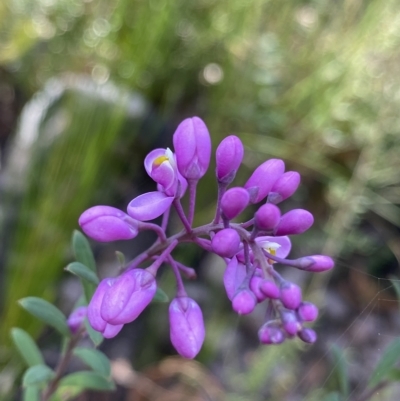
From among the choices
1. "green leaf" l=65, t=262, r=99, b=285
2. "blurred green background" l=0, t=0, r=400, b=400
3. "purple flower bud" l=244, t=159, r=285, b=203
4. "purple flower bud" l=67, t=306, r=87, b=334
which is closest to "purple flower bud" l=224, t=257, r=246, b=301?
"purple flower bud" l=244, t=159, r=285, b=203

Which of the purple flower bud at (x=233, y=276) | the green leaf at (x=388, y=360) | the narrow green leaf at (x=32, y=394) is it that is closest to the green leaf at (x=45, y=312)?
the narrow green leaf at (x=32, y=394)

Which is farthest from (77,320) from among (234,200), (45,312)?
(234,200)

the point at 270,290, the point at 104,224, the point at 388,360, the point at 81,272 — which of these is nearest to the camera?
the point at 270,290

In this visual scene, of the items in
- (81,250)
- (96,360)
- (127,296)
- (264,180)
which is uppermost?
(264,180)

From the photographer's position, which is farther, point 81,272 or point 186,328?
point 81,272

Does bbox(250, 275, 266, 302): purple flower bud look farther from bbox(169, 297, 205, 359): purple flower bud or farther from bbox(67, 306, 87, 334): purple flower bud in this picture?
bbox(67, 306, 87, 334): purple flower bud

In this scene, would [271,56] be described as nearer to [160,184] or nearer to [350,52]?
[350,52]

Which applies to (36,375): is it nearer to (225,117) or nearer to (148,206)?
(148,206)
